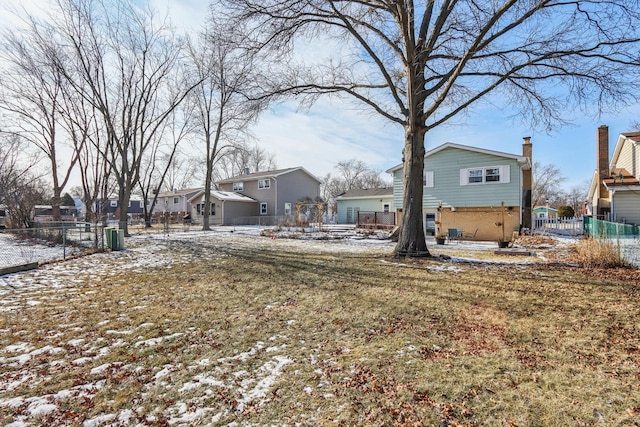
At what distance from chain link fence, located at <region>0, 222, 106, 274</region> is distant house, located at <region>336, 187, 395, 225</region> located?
2314 cm

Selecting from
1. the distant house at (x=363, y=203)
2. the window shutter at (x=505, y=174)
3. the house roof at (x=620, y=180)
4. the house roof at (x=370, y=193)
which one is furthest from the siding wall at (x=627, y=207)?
the house roof at (x=370, y=193)

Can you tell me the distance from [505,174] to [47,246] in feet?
71.9

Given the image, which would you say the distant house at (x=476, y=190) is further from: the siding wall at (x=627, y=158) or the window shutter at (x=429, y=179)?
the siding wall at (x=627, y=158)

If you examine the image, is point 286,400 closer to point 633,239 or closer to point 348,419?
point 348,419

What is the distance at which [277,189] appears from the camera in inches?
1357

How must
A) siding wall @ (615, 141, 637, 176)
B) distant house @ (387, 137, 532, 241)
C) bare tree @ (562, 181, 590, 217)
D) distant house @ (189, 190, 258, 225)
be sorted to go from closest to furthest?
distant house @ (387, 137, 532, 241), siding wall @ (615, 141, 637, 176), distant house @ (189, 190, 258, 225), bare tree @ (562, 181, 590, 217)

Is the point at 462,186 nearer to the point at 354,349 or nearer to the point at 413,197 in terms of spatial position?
the point at 413,197

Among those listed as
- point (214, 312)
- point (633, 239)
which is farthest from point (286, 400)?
point (633, 239)

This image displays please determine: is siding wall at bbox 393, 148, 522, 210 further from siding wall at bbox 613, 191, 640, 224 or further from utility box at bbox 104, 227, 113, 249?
utility box at bbox 104, 227, 113, 249

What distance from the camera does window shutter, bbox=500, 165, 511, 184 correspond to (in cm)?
1762

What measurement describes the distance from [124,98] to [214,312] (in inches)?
755

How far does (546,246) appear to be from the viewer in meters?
12.5

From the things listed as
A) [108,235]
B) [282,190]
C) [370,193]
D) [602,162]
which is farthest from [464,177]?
[282,190]

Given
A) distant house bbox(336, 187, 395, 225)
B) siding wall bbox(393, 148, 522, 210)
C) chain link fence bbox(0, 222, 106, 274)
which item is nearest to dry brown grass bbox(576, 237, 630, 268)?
siding wall bbox(393, 148, 522, 210)
